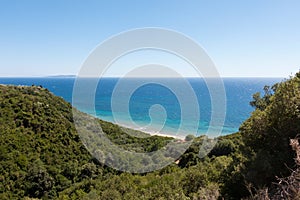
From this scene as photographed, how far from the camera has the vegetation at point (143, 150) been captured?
695 centimetres

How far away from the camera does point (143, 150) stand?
1931cm

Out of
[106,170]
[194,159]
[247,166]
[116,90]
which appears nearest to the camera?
[116,90]

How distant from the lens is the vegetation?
6945mm

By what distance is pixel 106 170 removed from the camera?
24.4 meters

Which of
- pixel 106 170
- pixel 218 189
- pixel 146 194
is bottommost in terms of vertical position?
pixel 106 170

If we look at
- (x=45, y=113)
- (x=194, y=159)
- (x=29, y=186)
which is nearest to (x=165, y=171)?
(x=194, y=159)

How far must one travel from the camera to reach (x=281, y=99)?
761cm

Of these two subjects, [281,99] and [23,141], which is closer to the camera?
[281,99]

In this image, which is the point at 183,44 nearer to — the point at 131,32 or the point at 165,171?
the point at 131,32

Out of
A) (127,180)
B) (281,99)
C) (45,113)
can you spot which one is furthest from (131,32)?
(45,113)

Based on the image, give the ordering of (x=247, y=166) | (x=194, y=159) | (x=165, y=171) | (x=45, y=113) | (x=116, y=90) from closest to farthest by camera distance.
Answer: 1. (x=116, y=90)
2. (x=247, y=166)
3. (x=165, y=171)
4. (x=194, y=159)
5. (x=45, y=113)

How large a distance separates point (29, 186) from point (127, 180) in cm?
1040

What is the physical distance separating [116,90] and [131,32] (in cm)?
158

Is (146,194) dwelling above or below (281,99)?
below
